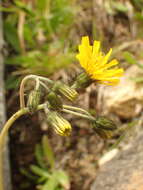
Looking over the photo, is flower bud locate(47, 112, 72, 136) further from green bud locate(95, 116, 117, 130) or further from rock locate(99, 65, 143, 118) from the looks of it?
rock locate(99, 65, 143, 118)

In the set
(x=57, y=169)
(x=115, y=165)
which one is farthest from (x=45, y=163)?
(x=115, y=165)

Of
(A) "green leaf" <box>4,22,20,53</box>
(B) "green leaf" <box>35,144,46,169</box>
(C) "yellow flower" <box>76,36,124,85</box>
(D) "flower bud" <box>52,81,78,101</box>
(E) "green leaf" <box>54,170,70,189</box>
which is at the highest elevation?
(A) "green leaf" <box>4,22,20,53</box>

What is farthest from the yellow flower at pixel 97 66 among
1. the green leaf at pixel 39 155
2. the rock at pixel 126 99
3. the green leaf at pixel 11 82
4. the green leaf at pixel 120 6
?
the green leaf at pixel 120 6

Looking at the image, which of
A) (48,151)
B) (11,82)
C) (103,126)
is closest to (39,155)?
(48,151)

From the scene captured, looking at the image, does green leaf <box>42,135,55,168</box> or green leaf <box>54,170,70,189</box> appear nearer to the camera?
green leaf <box>54,170,70,189</box>

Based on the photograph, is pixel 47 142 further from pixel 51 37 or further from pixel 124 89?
pixel 51 37

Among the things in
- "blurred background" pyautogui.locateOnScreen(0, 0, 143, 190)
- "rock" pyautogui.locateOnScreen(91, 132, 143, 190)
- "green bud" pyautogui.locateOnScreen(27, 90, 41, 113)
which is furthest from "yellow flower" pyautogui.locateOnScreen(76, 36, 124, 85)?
"blurred background" pyautogui.locateOnScreen(0, 0, 143, 190)

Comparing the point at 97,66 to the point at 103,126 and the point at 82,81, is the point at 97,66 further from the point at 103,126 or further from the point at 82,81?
the point at 103,126
